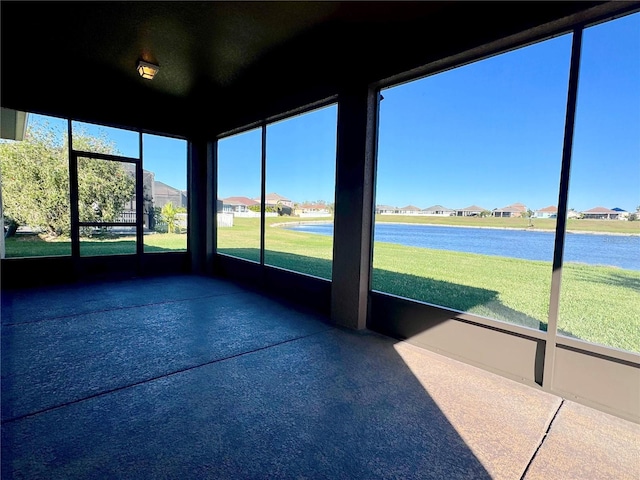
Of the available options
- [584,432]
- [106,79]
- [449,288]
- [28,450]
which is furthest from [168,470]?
[106,79]

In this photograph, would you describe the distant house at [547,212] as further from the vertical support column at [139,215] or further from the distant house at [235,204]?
the vertical support column at [139,215]

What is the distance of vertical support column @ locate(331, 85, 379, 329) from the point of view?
11.2 ft

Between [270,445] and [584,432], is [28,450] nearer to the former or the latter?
[270,445]

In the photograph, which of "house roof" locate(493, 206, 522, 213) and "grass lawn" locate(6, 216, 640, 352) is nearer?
"grass lawn" locate(6, 216, 640, 352)

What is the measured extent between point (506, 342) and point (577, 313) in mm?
1198

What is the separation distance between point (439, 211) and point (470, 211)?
47 centimetres

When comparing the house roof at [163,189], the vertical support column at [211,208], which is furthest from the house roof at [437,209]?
the house roof at [163,189]

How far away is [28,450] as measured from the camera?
1.60 metres

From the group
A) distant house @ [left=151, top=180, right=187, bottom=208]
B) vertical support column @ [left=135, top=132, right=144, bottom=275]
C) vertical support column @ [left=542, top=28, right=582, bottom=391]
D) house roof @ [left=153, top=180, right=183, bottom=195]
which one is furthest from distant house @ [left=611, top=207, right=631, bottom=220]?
vertical support column @ [left=135, top=132, right=144, bottom=275]

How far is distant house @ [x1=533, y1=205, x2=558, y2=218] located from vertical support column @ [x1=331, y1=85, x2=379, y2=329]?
5.27 feet

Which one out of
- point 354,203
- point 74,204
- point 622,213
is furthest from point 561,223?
point 74,204

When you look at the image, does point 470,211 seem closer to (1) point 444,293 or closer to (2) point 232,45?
(1) point 444,293

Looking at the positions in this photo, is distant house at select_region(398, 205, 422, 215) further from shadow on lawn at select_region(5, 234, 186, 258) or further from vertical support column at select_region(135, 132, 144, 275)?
shadow on lawn at select_region(5, 234, 186, 258)

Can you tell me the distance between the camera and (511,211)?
3.67 m
